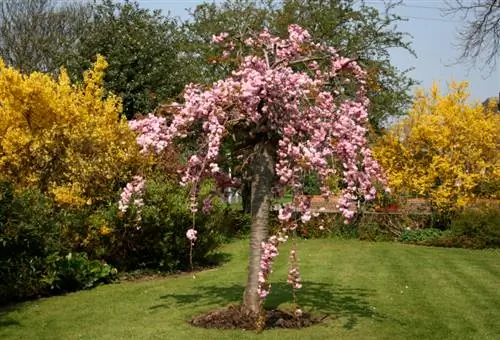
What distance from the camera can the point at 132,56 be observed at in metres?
19.3

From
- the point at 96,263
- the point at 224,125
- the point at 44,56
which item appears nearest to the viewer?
the point at 224,125

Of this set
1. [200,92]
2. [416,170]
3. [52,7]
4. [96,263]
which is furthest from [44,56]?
[200,92]

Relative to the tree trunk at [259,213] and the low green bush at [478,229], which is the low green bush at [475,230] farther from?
the tree trunk at [259,213]

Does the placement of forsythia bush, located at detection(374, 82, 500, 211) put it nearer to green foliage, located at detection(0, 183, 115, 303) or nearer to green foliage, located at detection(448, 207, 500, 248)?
green foliage, located at detection(448, 207, 500, 248)

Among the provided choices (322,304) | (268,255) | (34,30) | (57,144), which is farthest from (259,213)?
(34,30)

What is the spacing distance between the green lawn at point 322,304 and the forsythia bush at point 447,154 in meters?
4.86

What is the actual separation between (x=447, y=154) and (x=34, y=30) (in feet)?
67.9

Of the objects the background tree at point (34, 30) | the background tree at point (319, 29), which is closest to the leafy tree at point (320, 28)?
the background tree at point (319, 29)

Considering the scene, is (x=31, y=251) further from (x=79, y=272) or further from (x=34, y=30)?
(x=34, y=30)

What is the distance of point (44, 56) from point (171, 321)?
2405 cm

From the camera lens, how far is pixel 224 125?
7.50 meters

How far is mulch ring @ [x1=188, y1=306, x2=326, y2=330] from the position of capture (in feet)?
25.0

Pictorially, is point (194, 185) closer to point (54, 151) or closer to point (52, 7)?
point (54, 151)

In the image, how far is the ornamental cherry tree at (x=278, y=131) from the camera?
726 cm
